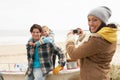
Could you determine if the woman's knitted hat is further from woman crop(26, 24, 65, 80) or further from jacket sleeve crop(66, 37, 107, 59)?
woman crop(26, 24, 65, 80)

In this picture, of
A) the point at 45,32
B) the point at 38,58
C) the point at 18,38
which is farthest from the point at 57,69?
the point at 18,38

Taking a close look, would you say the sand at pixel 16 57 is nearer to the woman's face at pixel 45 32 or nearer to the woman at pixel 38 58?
the woman's face at pixel 45 32

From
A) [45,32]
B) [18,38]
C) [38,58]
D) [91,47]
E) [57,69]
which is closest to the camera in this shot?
[91,47]

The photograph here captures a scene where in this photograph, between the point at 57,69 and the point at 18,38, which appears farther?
the point at 18,38

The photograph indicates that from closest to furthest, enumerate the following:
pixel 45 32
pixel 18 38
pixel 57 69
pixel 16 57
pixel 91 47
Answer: pixel 91 47 → pixel 57 69 → pixel 45 32 → pixel 16 57 → pixel 18 38

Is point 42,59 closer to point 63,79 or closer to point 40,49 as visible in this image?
point 40,49

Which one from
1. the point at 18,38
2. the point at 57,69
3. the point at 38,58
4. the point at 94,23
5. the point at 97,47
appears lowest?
the point at 18,38

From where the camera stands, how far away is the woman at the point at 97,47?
2.19 metres

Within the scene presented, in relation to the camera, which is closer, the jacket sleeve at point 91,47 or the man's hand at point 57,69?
the jacket sleeve at point 91,47

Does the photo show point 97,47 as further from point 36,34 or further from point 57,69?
point 57,69

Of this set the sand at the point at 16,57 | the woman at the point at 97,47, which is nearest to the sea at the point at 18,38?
the sand at the point at 16,57

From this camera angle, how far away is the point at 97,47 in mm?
2188

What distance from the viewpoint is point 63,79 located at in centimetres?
426

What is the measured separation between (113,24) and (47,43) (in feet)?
5.61
